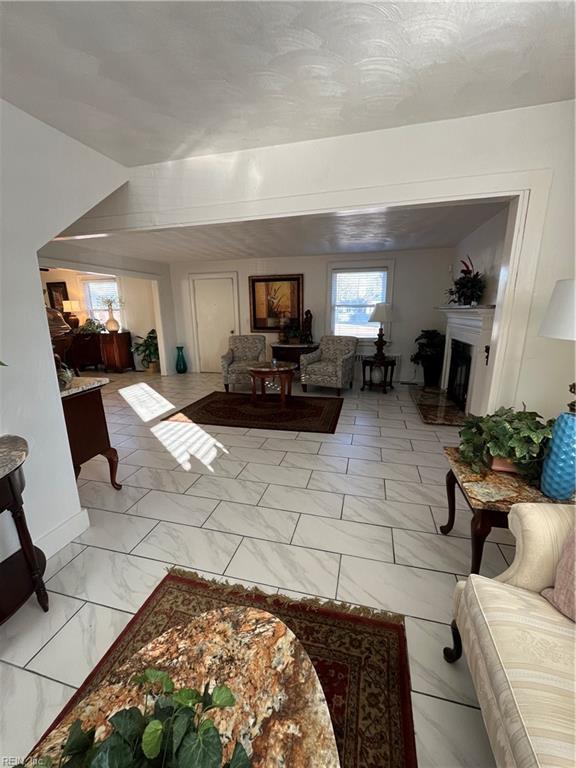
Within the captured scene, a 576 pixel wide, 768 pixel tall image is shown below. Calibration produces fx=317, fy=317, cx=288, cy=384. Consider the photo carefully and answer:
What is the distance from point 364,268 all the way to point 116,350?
17.8ft

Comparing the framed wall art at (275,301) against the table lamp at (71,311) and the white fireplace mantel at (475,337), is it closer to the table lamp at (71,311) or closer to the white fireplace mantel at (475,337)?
the white fireplace mantel at (475,337)

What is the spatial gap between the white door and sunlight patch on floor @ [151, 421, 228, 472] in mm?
3044

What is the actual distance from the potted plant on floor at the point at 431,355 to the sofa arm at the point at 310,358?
1.64 meters

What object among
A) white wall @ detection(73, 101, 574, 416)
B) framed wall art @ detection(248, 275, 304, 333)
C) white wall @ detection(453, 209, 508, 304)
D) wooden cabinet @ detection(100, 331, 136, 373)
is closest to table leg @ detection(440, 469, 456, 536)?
white wall @ detection(73, 101, 574, 416)

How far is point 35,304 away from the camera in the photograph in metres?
1.70

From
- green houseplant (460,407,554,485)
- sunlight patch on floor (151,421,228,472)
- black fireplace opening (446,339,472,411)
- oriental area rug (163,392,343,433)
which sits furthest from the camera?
black fireplace opening (446,339,472,411)

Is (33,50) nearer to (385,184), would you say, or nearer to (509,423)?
(385,184)

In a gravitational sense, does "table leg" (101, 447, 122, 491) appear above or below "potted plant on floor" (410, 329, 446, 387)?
below

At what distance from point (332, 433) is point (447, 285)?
349 centimetres

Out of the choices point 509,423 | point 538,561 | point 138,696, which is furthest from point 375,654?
point 509,423

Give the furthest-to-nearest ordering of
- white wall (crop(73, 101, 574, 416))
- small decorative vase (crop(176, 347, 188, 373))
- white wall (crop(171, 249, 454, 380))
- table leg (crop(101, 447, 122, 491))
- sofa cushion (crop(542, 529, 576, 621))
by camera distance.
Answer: small decorative vase (crop(176, 347, 188, 373)), white wall (crop(171, 249, 454, 380)), table leg (crop(101, 447, 122, 491)), white wall (crop(73, 101, 574, 416)), sofa cushion (crop(542, 529, 576, 621))

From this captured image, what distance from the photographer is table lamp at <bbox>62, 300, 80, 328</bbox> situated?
6.87 m

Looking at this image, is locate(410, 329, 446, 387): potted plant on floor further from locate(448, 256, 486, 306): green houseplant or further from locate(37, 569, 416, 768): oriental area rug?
locate(37, 569, 416, 768): oriental area rug

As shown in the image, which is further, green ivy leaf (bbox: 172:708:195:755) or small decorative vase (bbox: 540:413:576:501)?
small decorative vase (bbox: 540:413:576:501)
